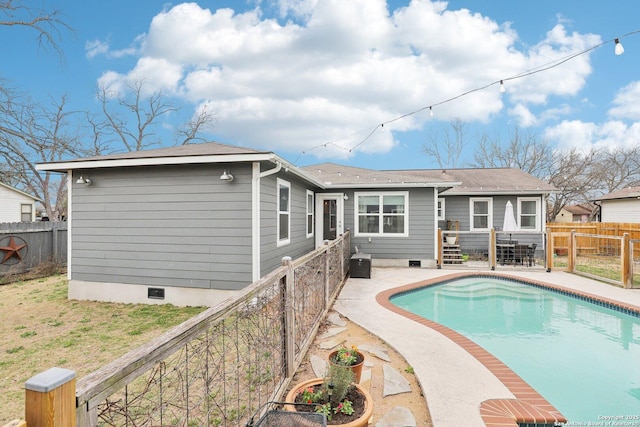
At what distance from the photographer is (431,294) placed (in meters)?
7.61

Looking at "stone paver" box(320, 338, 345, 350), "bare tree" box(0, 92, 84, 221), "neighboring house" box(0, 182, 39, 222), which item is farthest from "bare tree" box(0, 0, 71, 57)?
"stone paver" box(320, 338, 345, 350)

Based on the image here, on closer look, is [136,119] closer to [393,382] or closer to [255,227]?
[255,227]

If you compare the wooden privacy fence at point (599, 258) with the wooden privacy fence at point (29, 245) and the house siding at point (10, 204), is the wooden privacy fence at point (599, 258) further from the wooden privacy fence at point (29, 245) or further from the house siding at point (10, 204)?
the house siding at point (10, 204)

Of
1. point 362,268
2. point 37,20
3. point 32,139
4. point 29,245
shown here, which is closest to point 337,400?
point 362,268

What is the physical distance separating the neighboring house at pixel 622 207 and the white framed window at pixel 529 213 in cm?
744

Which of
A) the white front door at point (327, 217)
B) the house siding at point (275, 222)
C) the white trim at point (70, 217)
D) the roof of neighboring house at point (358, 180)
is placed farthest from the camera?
the white front door at point (327, 217)

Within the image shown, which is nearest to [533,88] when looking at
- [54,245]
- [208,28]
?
[208,28]

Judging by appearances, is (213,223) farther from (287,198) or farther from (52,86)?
(52,86)

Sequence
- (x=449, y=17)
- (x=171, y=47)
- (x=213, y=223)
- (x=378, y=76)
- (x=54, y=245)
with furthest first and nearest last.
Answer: (x=171, y=47) < (x=378, y=76) < (x=54, y=245) < (x=449, y=17) < (x=213, y=223)

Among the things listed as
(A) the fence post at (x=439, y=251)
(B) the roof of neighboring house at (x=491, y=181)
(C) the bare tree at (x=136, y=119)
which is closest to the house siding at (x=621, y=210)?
(B) the roof of neighboring house at (x=491, y=181)

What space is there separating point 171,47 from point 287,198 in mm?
9977

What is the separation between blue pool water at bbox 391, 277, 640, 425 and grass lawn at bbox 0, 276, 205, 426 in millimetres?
4934

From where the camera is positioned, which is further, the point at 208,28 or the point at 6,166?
the point at 6,166

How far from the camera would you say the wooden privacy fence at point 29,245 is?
924cm
